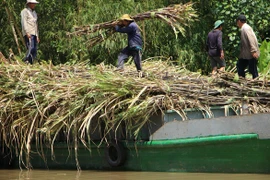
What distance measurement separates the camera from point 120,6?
60.0 ft

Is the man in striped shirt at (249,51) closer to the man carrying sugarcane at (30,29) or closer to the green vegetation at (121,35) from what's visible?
the man carrying sugarcane at (30,29)

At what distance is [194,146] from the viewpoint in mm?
9578

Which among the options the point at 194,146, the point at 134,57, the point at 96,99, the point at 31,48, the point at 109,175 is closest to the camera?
the point at 194,146

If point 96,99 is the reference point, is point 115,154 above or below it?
below

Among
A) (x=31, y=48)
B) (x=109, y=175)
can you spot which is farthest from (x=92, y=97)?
(x=31, y=48)

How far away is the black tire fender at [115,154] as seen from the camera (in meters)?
10.4

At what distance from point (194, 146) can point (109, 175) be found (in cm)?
123

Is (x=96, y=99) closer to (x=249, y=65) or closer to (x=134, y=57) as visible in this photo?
(x=134, y=57)

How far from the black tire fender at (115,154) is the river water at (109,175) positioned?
0.18 metres

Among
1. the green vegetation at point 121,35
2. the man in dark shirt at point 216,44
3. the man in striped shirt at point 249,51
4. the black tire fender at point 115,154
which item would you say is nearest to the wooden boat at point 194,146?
the black tire fender at point 115,154

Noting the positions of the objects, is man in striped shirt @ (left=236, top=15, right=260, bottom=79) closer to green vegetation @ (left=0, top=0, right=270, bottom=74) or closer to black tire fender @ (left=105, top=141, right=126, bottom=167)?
black tire fender @ (left=105, top=141, right=126, bottom=167)

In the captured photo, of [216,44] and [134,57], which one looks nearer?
[134,57]

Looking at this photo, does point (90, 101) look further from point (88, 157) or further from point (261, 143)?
point (261, 143)

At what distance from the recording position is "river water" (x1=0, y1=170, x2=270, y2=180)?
8.91m
